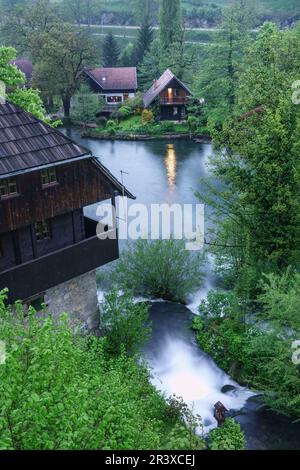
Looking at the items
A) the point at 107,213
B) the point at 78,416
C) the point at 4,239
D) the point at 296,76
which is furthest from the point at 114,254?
the point at 107,213

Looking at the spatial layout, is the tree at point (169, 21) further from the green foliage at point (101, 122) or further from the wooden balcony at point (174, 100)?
the green foliage at point (101, 122)

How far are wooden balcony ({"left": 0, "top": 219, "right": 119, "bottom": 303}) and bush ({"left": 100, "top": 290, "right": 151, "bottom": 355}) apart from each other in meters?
1.96

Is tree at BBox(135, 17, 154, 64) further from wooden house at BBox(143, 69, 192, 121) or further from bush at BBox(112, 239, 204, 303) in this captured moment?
bush at BBox(112, 239, 204, 303)

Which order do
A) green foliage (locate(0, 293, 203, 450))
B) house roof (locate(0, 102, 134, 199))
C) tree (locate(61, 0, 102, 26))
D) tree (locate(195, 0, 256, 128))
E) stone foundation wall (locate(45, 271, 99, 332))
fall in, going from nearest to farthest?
1. green foliage (locate(0, 293, 203, 450))
2. house roof (locate(0, 102, 134, 199))
3. stone foundation wall (locate(45, 271, 99, 332))
4. tree (locate(195, 0, 256, 128))
5. tree (locate(61, 0, 102, 26))

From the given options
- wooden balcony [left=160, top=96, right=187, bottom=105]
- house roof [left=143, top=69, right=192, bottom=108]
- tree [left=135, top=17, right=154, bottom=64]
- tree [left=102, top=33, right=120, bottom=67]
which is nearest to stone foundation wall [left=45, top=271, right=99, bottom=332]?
wooden balcony [left=160, top=96, right=187, bottom=105]

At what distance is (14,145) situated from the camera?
61.6 feet

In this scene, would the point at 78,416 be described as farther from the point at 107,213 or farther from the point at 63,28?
the point at 63,28

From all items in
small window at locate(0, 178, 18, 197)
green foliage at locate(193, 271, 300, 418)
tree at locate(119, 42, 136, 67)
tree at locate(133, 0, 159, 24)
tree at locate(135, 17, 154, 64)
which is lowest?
green foliage at locate(193, 271, 300, 418)

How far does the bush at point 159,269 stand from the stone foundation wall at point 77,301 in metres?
4.09

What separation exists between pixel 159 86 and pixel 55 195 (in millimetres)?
54669

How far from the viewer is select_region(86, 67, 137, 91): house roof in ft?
255

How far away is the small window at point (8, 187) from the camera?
61.6 ft
